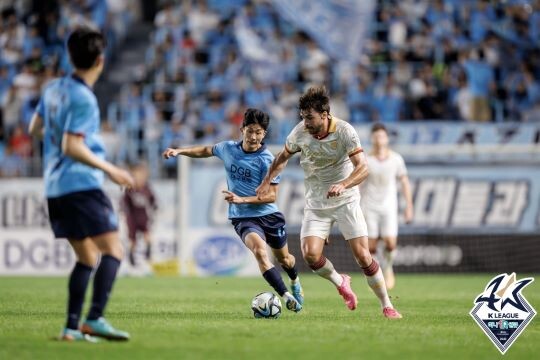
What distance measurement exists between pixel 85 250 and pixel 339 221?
387 centimetres

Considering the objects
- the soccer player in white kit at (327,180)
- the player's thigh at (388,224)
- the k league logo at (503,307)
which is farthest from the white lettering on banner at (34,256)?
the k league logo at (503,307)

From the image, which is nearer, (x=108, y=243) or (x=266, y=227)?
(x=108, y=243)

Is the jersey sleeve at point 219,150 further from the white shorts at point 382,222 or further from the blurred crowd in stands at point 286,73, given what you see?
the blurred crowd in stands at point 286,73

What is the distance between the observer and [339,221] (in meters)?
11.6

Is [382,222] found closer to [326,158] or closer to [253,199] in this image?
[253,199]

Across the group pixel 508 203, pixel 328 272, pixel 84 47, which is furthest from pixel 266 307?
pixel 508 203

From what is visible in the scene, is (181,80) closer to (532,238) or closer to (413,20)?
(413,20)

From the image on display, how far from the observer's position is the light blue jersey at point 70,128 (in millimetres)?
8172

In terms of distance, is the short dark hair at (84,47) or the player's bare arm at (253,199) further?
the player's bare arm at (253,199)

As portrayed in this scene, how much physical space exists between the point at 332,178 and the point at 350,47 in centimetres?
1345

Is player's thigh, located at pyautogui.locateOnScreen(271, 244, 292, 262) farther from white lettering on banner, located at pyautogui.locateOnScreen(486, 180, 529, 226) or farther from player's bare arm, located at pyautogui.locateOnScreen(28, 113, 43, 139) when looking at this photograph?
white lettering on banner, located at pyautogui.locateOnScreen(486, 180, 529, 226)

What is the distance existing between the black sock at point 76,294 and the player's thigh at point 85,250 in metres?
0.07

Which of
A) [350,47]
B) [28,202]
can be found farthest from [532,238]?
[28,202]

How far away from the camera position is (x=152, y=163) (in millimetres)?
24469
